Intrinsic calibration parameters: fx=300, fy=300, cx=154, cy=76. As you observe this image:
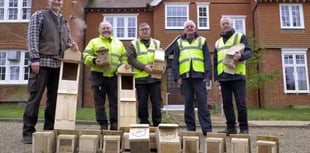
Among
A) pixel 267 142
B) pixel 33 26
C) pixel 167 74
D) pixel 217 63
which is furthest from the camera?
pixel 167 74

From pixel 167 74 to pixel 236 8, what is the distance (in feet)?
20.7

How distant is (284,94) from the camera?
17.6 m

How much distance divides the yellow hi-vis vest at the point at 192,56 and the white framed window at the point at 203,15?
46.3 feet

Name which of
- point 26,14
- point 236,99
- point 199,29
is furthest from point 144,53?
point 199,29

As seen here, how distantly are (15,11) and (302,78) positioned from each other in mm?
17366

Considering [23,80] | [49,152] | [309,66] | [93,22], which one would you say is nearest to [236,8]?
[309,66]

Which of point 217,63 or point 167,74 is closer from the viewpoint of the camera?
point 217,63

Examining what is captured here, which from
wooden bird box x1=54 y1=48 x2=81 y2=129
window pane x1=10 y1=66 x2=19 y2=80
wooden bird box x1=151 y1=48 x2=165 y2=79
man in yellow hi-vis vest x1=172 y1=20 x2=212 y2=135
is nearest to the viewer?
wooden bird box x1=54 y1=48 x2=81 y2=129

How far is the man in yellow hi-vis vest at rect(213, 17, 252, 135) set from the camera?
17.7 feet

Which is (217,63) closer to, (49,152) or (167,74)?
(49,152)

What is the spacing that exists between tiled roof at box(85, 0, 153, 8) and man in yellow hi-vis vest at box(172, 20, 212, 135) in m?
14.4

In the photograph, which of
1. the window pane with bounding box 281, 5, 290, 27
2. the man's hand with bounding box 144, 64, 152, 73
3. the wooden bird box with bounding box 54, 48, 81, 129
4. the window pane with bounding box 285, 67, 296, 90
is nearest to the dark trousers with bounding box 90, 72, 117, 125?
→ the man's hand with bounding box 144, 64, 152, 73

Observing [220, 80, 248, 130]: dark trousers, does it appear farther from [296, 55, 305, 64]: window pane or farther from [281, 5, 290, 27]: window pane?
[281, 5, 290, 27]: window pane

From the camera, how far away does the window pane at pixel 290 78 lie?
17781mm
